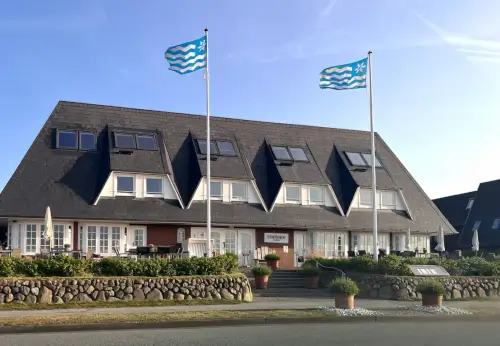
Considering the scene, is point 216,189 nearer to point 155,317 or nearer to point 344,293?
point 344,293

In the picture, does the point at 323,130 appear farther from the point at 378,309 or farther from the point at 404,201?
the point at 378,309

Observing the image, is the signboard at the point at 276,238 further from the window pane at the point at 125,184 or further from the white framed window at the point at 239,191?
the window pane at the point at 125,184

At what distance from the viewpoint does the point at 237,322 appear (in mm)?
15148

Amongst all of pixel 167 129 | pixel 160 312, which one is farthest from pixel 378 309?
pixel 167 129

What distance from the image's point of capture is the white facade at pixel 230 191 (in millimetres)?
32406

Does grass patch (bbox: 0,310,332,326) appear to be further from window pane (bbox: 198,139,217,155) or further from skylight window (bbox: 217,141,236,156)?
skylight window (bbox: 217,141,236,156)

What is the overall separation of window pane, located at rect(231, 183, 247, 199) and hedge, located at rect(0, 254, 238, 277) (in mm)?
11371

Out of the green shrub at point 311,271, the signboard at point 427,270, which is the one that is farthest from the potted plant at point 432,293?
the green shrub at point 311,271

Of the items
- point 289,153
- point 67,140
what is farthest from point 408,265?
point 67,140

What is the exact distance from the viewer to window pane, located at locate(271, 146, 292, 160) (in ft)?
117

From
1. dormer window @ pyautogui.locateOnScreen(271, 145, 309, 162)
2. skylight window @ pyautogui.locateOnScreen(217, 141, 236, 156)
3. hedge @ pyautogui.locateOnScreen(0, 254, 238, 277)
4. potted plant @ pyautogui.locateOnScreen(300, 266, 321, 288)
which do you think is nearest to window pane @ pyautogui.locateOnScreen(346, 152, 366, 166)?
dormer window @ pyautogui.locateOnScreen(271, 145, 309, 162)

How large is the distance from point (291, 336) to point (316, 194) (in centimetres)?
2280

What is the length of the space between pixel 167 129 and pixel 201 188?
15.0ft

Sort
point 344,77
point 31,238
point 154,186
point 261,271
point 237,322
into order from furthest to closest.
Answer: point 154,186, point 31,238, point 344,77, point 261,271, point 237,322
